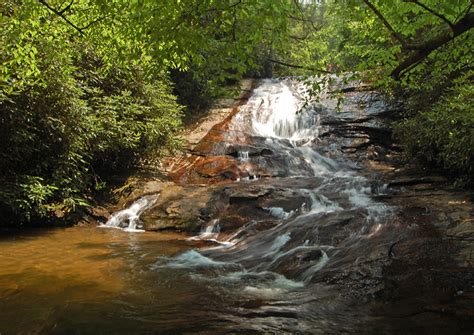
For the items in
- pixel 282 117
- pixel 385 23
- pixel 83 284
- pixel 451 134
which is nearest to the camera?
pixel 385 23

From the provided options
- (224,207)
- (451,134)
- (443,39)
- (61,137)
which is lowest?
(224,207)

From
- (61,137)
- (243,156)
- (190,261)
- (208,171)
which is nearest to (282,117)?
(243,156)

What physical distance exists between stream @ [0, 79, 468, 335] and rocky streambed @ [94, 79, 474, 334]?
0.03 m

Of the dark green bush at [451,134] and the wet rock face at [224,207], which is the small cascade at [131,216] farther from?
the dark green bush at [451,134]

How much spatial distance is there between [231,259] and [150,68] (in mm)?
3868

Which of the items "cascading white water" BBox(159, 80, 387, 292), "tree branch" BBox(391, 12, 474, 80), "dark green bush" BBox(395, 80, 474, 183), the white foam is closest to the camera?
"tree branch" BBox(391, 12, 474, 80)

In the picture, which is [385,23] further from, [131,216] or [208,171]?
[208,171]

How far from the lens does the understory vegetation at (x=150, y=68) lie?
410 cm

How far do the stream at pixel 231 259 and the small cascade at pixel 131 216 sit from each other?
0.12ft

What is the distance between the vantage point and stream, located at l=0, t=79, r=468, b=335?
405cm

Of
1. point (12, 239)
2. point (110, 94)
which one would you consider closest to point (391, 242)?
point (12, 239)

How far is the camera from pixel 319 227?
24.5 feet

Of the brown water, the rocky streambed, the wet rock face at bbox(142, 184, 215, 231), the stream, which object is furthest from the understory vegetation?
the wet rock face at bbox(142, 184, 215, 231)

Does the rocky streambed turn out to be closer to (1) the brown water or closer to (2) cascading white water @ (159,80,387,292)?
(2) cascading white water @ (159,80,387,292)
